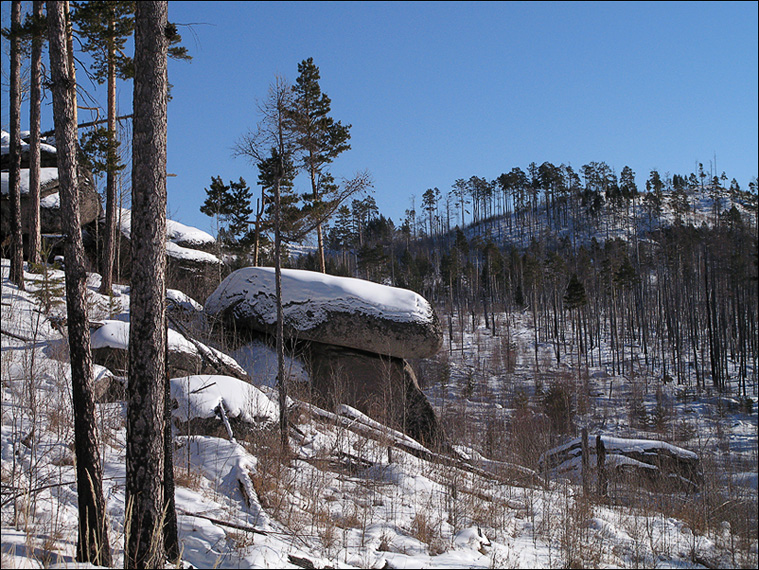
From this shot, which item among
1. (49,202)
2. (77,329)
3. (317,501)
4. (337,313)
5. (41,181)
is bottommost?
(317,501)

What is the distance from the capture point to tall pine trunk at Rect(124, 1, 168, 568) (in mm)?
4562

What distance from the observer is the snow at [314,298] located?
14508mm

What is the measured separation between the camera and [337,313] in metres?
14.5

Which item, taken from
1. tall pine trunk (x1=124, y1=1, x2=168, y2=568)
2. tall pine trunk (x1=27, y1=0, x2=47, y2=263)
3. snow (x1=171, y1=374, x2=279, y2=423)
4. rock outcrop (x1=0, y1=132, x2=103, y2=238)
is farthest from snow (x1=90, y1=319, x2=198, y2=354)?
rock outcrop (x1=0, y1=132, x2=103, y2=238)

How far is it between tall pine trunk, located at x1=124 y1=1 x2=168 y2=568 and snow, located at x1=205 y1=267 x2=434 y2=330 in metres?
9.60

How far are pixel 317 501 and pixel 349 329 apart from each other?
24.5 ft

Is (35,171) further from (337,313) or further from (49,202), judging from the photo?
(337,313)

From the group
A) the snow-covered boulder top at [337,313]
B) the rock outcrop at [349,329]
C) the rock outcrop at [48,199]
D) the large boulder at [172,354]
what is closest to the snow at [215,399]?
the large boulder at [172,354]

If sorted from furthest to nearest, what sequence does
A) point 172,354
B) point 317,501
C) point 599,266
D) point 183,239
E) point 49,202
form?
point 599,266
point 183,239
point 49,202
point 172,354
point 317,501

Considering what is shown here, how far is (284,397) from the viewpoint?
877 centimetres

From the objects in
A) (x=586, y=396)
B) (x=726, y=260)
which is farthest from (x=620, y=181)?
(x=586, y=396)

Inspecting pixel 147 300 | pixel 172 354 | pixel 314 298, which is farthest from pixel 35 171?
pixel 147 300

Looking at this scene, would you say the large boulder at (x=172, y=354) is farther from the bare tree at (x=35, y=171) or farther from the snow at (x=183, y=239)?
the snow at (x=183, y=239)

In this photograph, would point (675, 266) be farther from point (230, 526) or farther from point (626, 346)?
point (230, 526)
